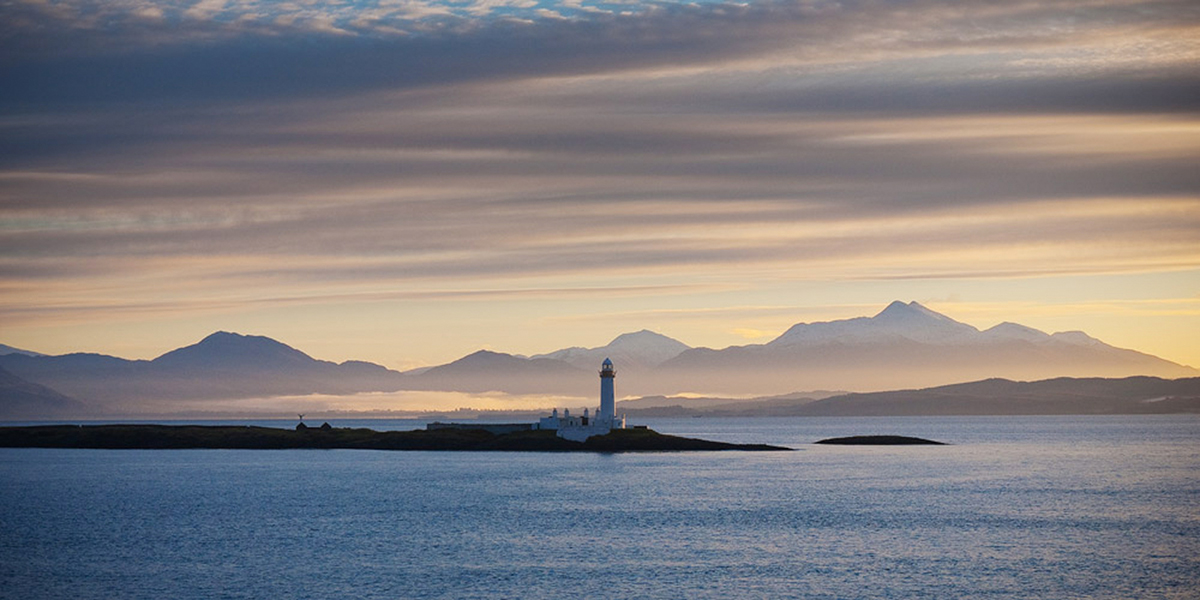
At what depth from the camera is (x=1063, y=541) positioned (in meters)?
70.1

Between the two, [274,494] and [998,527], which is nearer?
[998,527]

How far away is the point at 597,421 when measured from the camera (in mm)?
149000

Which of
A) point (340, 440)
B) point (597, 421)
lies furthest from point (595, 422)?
point (340, 440)

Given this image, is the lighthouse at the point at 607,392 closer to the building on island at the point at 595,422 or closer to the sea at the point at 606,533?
the building on island at the point at 595,422

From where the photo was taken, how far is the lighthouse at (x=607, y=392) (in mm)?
145337

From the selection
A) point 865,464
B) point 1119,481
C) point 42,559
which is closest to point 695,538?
point 42,559

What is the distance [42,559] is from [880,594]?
4237cm

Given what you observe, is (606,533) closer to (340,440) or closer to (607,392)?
(607,392)

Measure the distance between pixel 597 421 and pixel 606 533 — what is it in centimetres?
7513

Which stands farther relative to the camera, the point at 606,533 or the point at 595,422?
the point at 595,422

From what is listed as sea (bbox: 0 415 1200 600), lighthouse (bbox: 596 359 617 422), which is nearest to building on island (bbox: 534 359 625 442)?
lighthouse (bbox: 596 359 617 422)

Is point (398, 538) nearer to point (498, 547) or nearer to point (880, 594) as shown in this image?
point (498, 547)

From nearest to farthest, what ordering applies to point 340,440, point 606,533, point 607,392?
point 606,533 → point 607,392 → point 340,440

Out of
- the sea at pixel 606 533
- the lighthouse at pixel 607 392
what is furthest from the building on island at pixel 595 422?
the sea at pixel 606 533
